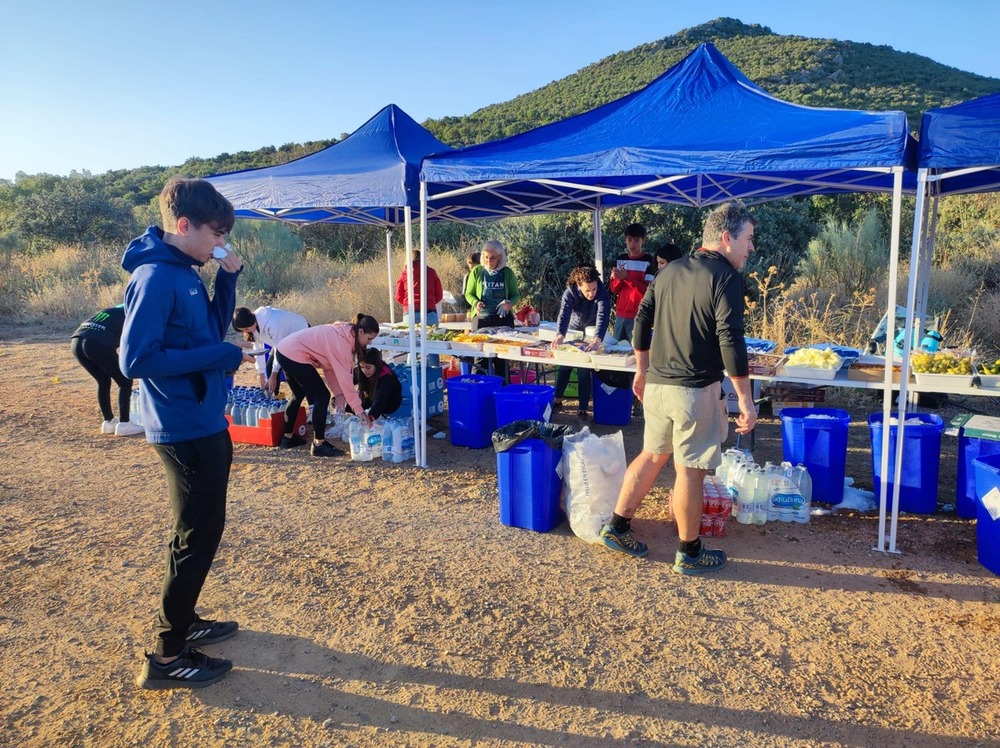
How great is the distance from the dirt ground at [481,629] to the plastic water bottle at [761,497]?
0.64 feet

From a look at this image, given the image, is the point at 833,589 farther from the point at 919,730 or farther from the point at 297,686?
the point at 297,686

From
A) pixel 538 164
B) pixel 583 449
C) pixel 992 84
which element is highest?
pixel 992 84

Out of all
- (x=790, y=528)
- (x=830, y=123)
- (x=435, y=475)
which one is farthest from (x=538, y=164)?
(x=790, y=528)

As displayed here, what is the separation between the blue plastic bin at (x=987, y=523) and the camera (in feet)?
12.7

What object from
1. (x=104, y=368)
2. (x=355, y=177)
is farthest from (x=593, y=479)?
(x=104, y=368)

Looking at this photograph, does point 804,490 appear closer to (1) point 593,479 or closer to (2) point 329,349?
(1) point 593,479

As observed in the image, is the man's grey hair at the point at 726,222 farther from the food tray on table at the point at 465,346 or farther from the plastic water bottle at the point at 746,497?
the food tray on table at the point at 465,346

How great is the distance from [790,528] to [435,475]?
2754mm

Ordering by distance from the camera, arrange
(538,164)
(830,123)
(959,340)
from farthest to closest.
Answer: (959,340)
(538,164)
(830,123)

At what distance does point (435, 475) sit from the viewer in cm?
583

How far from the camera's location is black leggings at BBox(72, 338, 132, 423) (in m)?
6.59

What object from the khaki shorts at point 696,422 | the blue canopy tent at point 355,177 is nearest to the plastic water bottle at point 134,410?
the blue canopy tent at point 355,177

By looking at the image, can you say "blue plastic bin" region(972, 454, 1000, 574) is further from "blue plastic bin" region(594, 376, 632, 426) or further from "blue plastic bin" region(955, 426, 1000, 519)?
"blue plastic bin" region(594, 376, 632, 426)

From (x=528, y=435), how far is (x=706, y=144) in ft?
7.35
